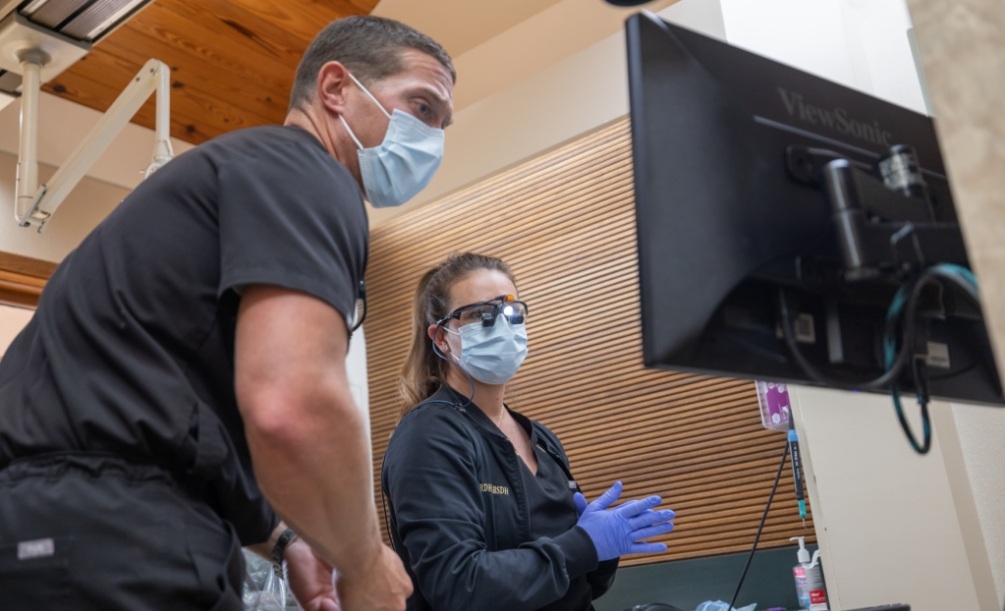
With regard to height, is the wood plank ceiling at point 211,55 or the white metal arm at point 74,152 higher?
the wood plank ceiling at point 211,55

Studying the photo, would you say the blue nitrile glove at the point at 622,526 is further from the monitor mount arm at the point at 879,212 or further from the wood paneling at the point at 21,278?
the wood paneling at the point at 21,278

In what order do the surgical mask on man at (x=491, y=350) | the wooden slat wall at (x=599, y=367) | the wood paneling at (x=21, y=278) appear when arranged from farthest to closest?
the wood paneling at (x=21, y=278), the wooden slat wall at (x=599, y=367), the surgical mask on man at (x=491, y=350)

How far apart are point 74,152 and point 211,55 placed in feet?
2.61

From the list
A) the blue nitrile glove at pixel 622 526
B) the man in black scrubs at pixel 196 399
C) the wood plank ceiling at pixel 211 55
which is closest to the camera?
the man in black scrubs at pixel 196 399

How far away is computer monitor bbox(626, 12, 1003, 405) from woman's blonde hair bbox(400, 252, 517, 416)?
4.40 ft

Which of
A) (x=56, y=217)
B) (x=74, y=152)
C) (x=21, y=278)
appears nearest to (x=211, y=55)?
(x=74, y=152)

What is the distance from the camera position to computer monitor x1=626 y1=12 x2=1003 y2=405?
91 centimetres

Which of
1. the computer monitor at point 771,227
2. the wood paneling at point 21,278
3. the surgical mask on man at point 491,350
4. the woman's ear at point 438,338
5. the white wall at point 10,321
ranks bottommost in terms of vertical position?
the computer monitor at point 771,227

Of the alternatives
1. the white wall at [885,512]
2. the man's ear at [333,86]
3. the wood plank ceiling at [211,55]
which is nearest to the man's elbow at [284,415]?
the man's ear at [333,86]

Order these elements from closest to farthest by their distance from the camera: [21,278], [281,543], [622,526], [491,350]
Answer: [281,543]
[622,526]
[491,350]
[21,278]

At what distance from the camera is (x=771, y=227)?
3.18 ft

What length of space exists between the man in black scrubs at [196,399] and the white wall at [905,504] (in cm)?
142

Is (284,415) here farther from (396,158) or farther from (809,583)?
(809,583)

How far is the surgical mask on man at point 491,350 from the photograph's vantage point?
220cm
